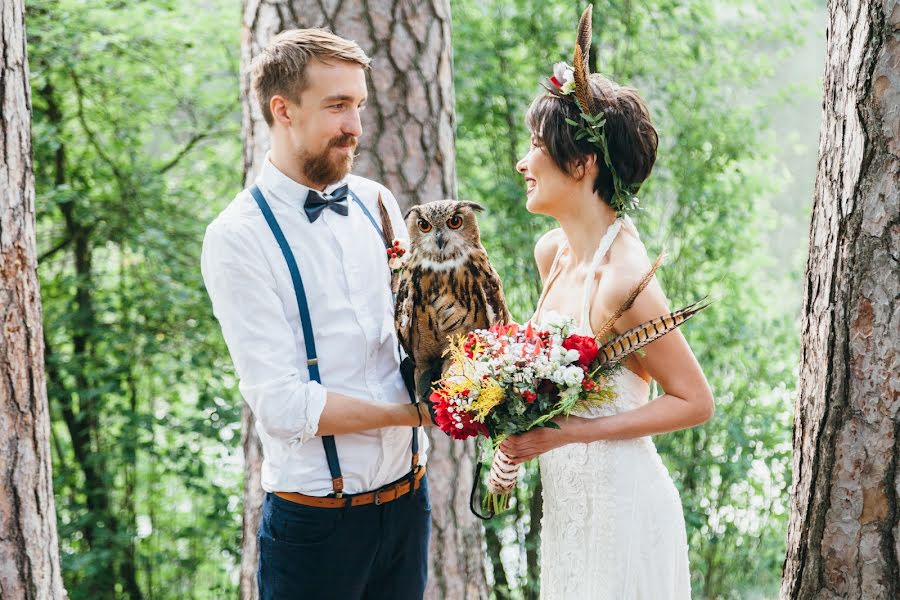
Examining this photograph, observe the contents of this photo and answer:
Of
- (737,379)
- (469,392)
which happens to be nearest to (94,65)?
(469,392)

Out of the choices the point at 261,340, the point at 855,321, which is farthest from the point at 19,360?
the point at 855,321

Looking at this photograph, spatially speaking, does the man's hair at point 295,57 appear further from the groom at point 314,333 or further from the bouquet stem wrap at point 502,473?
the bouquet stem wrap at point 502,473

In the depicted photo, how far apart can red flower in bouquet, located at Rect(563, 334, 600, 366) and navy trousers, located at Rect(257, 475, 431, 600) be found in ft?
2.43

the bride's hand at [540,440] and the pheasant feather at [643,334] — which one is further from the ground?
the pheasant feather at [643,334]

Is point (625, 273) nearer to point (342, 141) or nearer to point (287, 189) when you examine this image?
point (342, 141)

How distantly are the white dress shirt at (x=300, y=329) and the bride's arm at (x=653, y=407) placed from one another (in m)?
0.44

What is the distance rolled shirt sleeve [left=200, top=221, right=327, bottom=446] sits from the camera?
2277 millimetres

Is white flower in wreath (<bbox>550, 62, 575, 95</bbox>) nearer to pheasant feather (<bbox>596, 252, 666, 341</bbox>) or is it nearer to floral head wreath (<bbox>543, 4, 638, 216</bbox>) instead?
floral head wreath (<bbox>543, 4, 638, 216</bbox>)

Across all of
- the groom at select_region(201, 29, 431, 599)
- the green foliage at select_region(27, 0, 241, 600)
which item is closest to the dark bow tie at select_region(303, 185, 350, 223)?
the groom at select_region(201, 29, 431, 599)

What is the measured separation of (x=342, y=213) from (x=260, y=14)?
51.3 inches

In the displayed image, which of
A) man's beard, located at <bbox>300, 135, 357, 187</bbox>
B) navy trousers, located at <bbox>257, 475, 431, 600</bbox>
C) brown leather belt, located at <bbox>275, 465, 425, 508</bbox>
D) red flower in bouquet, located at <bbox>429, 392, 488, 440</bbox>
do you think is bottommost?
navy trousers, located at <bbox>257, 475, 431, 600</bbox>

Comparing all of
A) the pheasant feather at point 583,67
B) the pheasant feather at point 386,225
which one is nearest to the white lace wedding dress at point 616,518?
the pheasant feather at point 583,67

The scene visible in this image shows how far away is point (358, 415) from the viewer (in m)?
2.36

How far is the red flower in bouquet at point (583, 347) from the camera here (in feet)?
7.33
